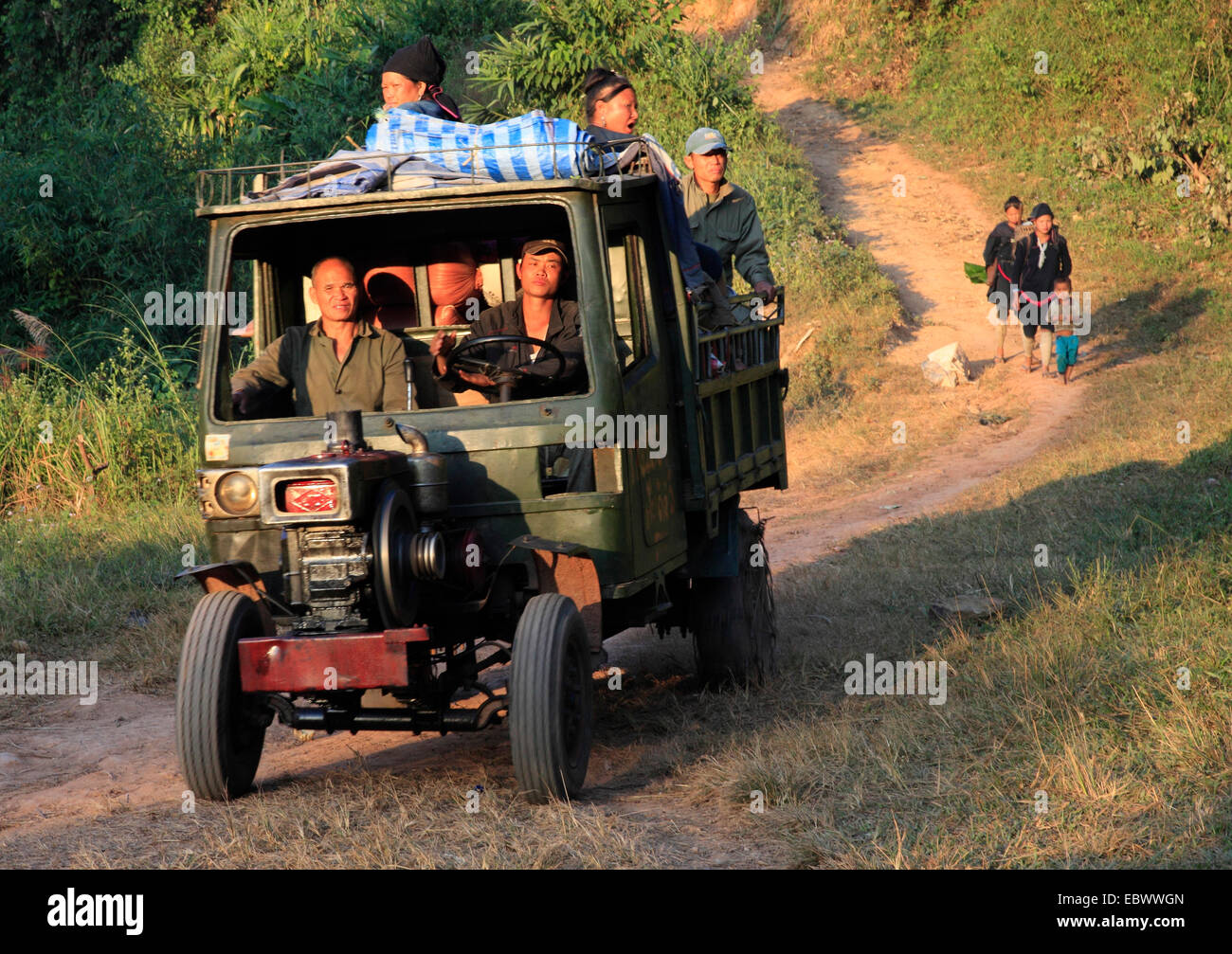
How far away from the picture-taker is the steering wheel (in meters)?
4.98

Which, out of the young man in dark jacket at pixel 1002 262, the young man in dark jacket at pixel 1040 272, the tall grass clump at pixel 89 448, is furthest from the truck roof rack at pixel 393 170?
the young man in dark jacket at pixel 1002 262

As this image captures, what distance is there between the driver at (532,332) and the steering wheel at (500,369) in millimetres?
24

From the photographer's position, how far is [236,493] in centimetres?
463

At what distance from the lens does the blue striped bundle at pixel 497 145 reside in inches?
196

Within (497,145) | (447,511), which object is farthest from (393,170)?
(447,511)

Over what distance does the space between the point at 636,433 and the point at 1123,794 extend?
81.4 inches

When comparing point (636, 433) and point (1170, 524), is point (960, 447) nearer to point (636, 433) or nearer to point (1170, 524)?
point (1170, 524)

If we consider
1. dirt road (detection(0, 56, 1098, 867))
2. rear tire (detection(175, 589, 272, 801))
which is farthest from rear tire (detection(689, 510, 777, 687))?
rear tire (detection(175, 589, 272, 801))

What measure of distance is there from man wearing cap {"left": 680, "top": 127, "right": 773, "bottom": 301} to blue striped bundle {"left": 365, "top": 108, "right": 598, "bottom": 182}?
247cm

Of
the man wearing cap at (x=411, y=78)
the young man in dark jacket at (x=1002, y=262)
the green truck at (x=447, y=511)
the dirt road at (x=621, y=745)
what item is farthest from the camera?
the young man in dark jacket at (x=1002, y=262)

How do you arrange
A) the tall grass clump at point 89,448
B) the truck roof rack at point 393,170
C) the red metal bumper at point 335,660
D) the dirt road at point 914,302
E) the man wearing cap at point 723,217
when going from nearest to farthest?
the red metal bumper at point 335,660, the truck roof rack at point 393,170, the man wearing cap at point 723,217, the tall grass clump at point 89,448, the dirt road at point 914,302

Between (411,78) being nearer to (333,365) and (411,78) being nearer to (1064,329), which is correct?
(333,365)

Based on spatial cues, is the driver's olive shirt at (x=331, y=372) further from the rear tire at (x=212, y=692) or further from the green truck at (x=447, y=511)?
the rear tire at (x=212, y=692)

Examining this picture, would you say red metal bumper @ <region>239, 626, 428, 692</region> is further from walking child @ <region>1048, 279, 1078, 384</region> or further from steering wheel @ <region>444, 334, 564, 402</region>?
walking child @ <region>1048, 279, 1078, 384</region>
